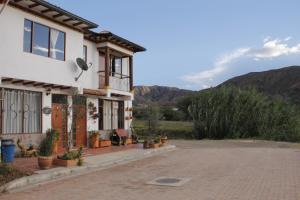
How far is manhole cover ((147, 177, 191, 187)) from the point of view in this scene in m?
11.0

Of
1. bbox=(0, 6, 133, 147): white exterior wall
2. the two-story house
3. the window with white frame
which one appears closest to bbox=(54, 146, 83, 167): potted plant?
the two-story house

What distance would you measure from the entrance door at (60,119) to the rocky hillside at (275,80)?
6100cm

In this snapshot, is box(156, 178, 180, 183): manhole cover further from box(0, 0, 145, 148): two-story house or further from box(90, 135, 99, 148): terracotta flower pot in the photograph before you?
box(90, 135, 99, 148): terracotta flower pot

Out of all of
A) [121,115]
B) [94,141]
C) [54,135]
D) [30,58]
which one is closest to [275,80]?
[121,115]

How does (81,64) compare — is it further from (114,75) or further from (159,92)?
(159,92)

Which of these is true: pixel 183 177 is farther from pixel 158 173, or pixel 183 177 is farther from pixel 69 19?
pixel 69 19

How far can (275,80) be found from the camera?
85.2 m

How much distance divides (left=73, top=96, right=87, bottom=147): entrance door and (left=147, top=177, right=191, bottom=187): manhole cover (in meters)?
8.04

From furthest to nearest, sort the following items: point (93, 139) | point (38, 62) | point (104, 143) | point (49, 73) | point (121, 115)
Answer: point (121, 115) < point (104, 143) < point (93, 139) < point (49, 73) < point (38, 62)

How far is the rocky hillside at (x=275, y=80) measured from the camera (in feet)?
254

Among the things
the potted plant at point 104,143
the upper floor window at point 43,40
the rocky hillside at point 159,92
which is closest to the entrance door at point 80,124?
the potted plant at point 104,143

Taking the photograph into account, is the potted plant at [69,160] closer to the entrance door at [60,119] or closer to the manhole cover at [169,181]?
the manhole cover at [169,181]

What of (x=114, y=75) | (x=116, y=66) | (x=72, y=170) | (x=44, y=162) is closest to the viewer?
(x=44, y=162)

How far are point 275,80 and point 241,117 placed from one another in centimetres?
5445
